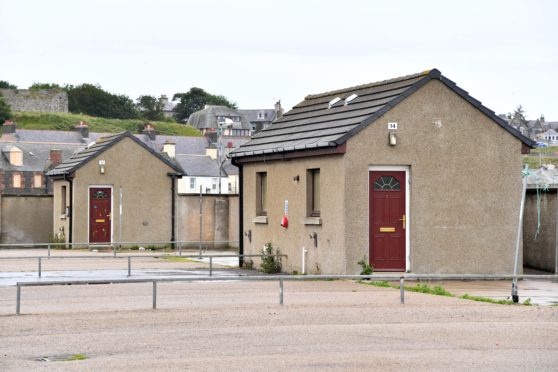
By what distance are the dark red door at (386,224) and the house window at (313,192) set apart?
6.02 feet

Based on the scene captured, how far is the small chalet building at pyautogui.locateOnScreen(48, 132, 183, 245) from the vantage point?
42000mm

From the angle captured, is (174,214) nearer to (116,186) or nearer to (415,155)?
(116,186)

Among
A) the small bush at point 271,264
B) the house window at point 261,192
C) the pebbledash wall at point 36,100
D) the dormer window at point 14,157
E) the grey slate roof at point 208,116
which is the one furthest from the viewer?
the grey slate roof at point 208,116

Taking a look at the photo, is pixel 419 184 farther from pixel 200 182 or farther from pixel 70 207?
pixel 200 182

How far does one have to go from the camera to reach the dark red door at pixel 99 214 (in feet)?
138

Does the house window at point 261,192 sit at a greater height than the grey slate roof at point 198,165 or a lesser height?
lesser

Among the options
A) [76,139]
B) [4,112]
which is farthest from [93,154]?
[4,112]

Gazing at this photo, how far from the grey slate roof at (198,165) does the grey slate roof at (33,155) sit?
1098 centimetres

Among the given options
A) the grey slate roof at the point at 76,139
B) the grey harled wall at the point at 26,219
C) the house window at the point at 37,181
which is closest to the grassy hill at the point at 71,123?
the grey slate roof at the point at 76,139

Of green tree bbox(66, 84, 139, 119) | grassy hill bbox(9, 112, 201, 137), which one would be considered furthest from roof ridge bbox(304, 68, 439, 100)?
green tree bbox(66, 84, 139, 119)

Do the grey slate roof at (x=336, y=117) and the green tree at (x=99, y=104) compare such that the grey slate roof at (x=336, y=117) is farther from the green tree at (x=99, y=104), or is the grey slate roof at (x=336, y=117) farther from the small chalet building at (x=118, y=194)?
the green tree at (x=99, y=104)

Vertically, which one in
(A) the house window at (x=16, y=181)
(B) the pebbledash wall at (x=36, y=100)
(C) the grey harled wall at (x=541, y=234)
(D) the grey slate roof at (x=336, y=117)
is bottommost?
(C) the grey harled wall at (x=541, y=234)

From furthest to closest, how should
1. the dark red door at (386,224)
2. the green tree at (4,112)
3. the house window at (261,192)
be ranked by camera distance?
the green tree at (4,112) → the house window at (261,192) → the dark red door at (386,224)

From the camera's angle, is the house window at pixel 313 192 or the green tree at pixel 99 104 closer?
the house window at pixel 313 192
